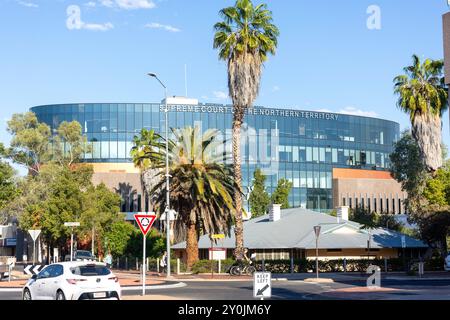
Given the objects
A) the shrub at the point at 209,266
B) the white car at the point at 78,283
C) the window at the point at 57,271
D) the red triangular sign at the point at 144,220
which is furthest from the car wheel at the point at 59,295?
the shrub at the point at 209,266

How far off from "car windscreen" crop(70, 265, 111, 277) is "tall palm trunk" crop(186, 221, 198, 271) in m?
28.5

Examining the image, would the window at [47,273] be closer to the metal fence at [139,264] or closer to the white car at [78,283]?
the white car at [78,283]

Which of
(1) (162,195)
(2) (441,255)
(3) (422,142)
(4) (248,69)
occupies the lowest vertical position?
(2) (441,255)

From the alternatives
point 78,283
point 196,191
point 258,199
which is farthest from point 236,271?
point 258,199

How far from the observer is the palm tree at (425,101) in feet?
181

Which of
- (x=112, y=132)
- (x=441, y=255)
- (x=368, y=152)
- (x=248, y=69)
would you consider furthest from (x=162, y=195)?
(x=368, y=152)

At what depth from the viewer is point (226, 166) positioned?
5334 cm

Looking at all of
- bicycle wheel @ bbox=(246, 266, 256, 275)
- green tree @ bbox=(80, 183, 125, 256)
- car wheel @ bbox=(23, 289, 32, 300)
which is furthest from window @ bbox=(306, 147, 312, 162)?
car wheel @ bbox=(23, 289, 32, 300)

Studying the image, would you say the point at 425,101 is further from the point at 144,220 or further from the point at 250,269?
the point at 144,220

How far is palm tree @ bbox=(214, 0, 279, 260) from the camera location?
168ft
